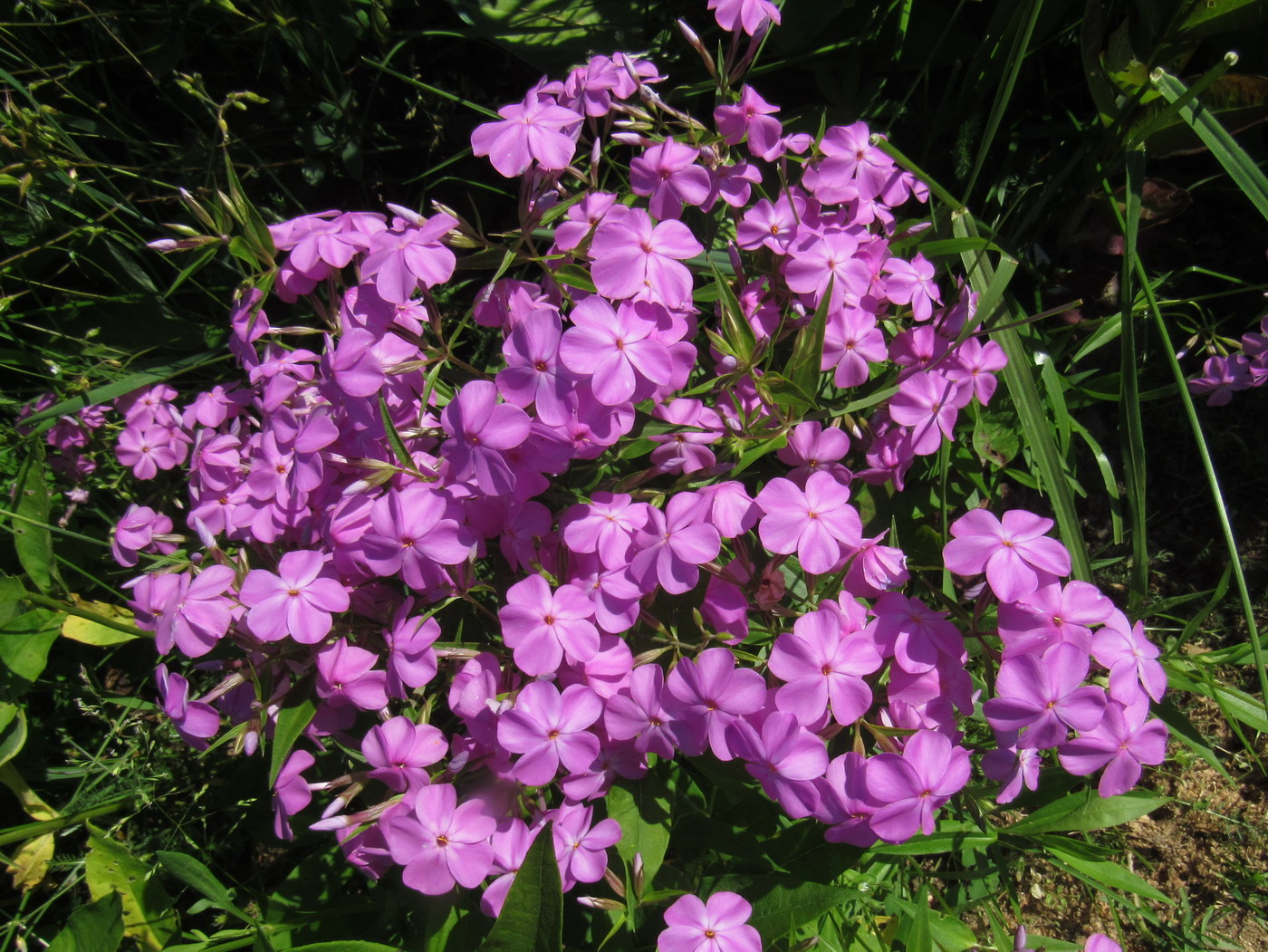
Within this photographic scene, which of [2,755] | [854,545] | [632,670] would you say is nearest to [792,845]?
[632,670]

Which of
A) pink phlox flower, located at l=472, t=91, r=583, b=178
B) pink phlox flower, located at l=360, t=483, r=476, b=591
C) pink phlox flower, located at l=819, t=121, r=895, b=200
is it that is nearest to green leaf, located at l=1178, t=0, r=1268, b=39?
pink phlox flower, located at l=819, t=121, r=895, b=200

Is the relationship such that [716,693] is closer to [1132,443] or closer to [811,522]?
[811,522]

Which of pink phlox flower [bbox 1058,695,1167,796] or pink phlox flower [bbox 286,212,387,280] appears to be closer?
pink phlox flower [bbox 1058,695,1167,796]

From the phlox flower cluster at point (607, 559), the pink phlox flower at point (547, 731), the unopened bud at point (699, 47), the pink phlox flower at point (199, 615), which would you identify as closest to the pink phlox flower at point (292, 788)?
the phlox flower cluster at point (607, 559)

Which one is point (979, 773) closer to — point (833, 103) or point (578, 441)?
point (578, 441)

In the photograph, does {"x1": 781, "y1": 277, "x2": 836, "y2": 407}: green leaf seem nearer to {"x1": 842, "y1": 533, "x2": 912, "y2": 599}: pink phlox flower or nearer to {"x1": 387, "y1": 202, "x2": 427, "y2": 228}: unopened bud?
{"x1": 842, "y1": 533, "x2": 912, "y2": 599}: pink phlox flower

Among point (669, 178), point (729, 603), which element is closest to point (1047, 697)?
point (729, 603)

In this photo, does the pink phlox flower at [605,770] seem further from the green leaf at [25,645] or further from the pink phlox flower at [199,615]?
the green leaf at [25,645]
